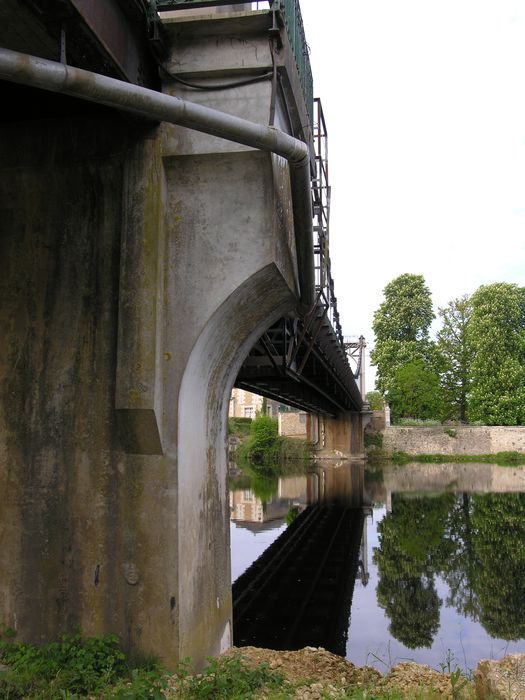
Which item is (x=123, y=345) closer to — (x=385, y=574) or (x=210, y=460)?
(x=210, y=460)

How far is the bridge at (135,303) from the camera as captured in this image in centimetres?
545

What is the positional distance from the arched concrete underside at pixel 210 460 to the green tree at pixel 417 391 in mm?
47801

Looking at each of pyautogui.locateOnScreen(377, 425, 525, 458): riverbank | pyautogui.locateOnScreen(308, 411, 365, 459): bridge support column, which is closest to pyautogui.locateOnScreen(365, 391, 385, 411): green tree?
pyautogui.locateOnScreen(377, 425, 525, 458): riverbank

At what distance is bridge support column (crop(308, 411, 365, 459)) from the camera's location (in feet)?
170

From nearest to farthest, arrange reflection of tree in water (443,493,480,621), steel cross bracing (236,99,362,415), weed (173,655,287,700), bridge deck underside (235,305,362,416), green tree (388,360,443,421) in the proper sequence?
weed (173,655,287,700) → steel cross bracing (236,99,362,415) → reflection of tree in water (443,493,480,621) → bridge deck underside (235,305,362,416) → green tree (388,360,443,421)

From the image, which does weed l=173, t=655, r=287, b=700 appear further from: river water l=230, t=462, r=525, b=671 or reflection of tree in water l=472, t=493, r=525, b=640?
reflection of tree in water l=472, t=493, r=525, b=640

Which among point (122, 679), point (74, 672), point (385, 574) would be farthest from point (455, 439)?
point (74, 672)

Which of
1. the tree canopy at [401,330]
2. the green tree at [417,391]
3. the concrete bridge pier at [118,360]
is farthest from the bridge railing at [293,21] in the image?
the tree canopy at [401,330]

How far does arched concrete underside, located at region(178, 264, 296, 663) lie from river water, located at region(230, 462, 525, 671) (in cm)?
278

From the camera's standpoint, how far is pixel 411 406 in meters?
54.9

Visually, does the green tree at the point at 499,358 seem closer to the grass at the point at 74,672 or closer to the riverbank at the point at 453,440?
the riverbank at the point at 453,440

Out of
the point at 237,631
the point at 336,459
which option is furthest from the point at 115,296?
the point at 336,459

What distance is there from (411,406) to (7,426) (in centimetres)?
5154

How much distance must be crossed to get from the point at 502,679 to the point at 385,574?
379 inches
